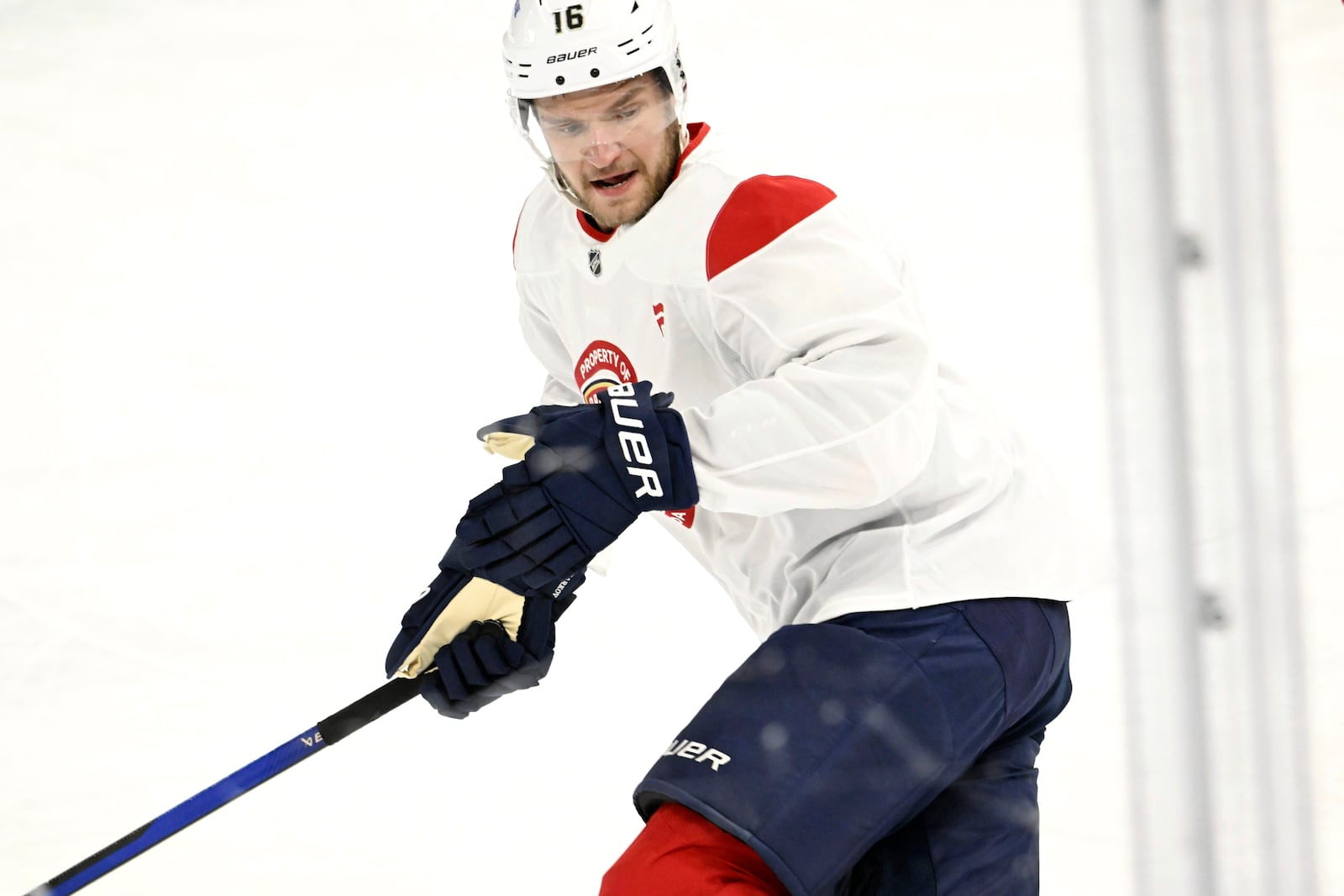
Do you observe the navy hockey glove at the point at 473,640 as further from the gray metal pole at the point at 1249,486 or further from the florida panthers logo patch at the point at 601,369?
the gray metal pole at the point at 1249,486

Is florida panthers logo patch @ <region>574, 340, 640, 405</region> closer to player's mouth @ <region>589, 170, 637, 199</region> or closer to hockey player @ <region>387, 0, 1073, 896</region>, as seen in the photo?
hockey player @ <region>387, 0, 1073, 896</region>

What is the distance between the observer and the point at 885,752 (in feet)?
4.04

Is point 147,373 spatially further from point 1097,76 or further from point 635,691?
point 1097,76

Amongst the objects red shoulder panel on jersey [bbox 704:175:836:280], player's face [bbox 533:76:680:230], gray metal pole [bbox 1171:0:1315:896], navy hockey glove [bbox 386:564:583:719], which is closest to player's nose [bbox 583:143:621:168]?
player's face [bbox 533:76:680:230]

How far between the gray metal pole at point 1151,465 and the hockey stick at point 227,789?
2.77ft

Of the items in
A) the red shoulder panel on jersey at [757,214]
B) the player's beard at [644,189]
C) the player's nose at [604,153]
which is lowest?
the red shoulder panel on jersey at [757,214]

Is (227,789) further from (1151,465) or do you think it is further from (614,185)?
(1151,465)

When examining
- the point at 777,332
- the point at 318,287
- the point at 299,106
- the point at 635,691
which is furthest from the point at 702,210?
the point at 299,106

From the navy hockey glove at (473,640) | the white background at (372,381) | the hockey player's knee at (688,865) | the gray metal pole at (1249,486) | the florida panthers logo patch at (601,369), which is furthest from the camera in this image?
the white background at (372,381)

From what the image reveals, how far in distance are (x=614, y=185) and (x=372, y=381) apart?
1562mm

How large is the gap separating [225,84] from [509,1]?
2.42ft

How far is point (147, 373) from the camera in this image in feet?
10.0

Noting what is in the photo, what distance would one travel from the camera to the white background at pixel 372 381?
78.2 inches

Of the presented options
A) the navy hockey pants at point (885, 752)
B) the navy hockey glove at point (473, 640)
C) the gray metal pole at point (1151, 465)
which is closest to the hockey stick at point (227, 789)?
the navy hockey glove at point (473, 640)
